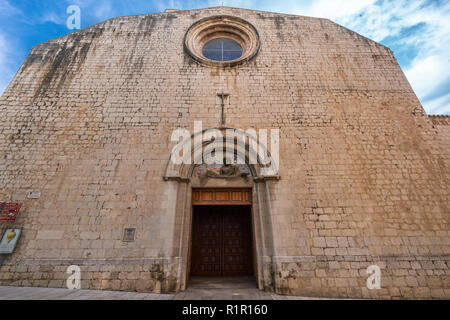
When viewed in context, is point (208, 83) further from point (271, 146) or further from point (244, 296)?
point (244, 296)

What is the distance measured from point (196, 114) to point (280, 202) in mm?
3459

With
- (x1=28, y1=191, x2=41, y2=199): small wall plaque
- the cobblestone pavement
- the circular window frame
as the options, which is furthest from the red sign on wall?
the circular window frame

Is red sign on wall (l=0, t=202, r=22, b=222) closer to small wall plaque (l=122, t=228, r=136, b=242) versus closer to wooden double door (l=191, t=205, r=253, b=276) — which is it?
small wall plaque (l=122, t=228, r=136, b=242)

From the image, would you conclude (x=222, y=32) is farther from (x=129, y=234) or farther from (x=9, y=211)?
(x=9, y=211)

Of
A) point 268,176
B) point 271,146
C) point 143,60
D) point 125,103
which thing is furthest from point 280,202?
point 143,60

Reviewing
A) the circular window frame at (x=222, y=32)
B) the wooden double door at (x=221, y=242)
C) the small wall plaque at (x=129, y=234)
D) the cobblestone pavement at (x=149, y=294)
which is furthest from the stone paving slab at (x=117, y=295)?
the circular window frame at (x=222, y=32)

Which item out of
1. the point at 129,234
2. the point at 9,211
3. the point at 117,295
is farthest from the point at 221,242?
the point at 9,211

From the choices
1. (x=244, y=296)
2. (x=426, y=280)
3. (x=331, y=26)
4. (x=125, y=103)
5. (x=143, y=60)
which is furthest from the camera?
(x=331, y=26)

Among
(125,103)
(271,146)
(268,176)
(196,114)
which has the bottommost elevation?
(268,176)

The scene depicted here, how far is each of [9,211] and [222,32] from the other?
8644 mm

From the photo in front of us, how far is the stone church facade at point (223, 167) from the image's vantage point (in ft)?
14.0

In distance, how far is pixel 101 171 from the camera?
5.06 metres

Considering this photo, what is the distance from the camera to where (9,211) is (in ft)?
15.1

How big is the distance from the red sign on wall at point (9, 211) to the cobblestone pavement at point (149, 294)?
1.57 metres
